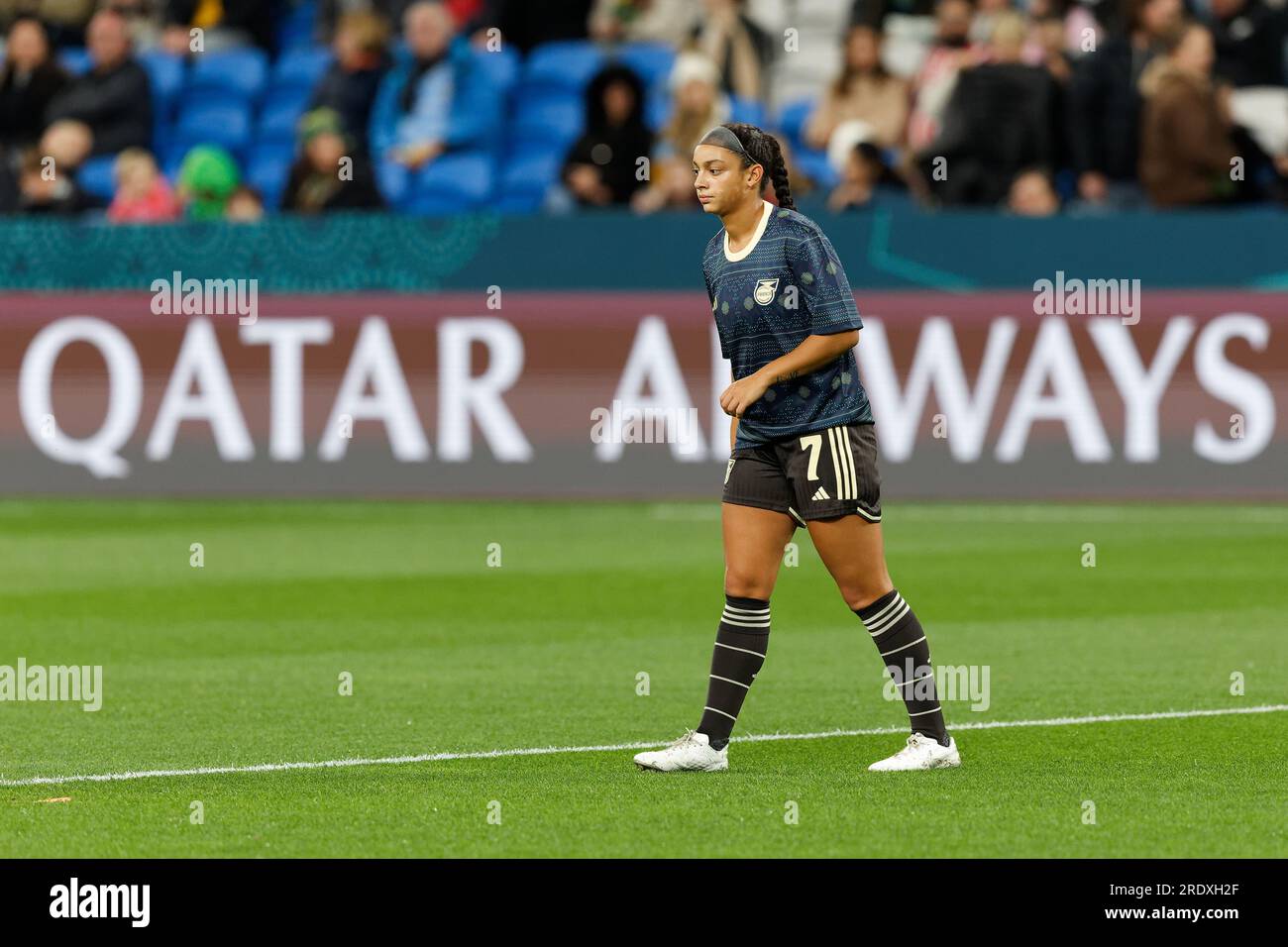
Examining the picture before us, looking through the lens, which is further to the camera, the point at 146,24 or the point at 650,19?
the point at 146,24

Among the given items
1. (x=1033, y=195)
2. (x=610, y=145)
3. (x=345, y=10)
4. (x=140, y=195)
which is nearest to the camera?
(x=1033, y=195)

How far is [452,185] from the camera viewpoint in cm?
2212

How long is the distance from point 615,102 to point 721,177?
13.1 m

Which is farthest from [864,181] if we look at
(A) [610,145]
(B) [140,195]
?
(B) [140,195]

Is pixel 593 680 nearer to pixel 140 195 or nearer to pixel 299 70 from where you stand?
pixel 140 195

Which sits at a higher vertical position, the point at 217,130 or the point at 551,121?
the point at 217,130

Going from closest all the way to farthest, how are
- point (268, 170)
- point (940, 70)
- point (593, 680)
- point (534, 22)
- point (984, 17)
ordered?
point (593, 680) → point (940, 70) → point (984, 17) → point (268, 170) → point (534, 22)

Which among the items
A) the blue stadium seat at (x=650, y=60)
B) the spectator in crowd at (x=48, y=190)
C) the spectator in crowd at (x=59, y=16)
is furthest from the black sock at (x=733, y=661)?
the spectator in crowd at (x=59, y=16)

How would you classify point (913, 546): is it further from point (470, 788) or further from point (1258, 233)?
point (470, 788)

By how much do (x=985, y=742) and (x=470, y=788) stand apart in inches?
79.6

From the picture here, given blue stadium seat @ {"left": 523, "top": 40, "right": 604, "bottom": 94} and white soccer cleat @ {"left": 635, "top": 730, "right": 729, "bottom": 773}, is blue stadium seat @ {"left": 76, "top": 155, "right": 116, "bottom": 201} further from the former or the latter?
white soccer cleat @ {"left": 635, "top": 730, "right": 729, "bottom": 773}

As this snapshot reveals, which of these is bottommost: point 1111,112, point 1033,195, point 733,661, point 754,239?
point 733,661

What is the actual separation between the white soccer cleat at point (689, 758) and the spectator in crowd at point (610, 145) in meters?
12.6

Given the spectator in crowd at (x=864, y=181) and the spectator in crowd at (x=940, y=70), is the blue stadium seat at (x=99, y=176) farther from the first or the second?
the spectator in crowd at (x=940, y=70)
